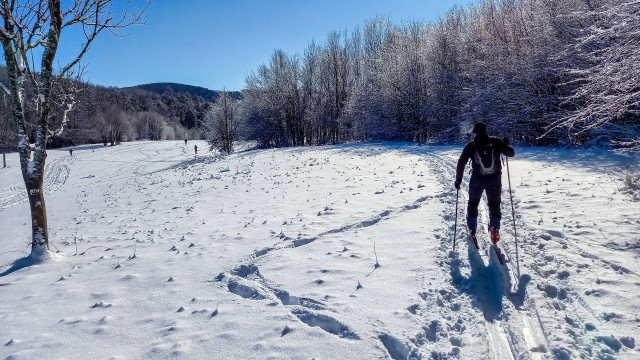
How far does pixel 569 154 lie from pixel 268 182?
516 inches

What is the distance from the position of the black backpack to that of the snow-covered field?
133cm

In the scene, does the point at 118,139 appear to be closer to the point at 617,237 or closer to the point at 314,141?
the point at 314,141

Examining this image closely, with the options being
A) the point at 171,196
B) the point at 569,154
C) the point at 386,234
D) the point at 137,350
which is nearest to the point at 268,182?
the point at 171,196

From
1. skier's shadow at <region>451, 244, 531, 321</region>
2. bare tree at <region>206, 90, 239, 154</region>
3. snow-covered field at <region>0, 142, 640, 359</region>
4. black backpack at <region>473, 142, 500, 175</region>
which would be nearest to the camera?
snow-covered field at <region>0, 142, 640, 359</region>

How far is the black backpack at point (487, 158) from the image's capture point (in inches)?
231

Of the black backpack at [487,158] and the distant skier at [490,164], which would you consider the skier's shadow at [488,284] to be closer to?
the distant skier at [490,164]

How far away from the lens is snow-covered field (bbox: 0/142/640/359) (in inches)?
143

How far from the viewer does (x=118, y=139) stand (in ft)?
260

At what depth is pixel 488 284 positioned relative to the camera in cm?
470

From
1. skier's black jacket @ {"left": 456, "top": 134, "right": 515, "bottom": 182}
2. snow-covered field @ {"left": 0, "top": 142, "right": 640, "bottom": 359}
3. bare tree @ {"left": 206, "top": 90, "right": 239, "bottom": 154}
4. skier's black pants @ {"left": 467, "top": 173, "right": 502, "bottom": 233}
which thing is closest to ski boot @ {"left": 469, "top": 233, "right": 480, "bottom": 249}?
snow-covered field @ {"left": 0, "top": 142, "right": 640, "bottom": 359}

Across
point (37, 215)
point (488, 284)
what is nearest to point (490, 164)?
point (488, 284)

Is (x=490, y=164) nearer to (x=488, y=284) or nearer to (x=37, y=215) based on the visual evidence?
(x=488, y=284)

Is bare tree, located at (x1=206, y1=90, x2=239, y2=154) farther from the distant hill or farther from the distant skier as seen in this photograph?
the distant hill

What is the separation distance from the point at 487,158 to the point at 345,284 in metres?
3.25
